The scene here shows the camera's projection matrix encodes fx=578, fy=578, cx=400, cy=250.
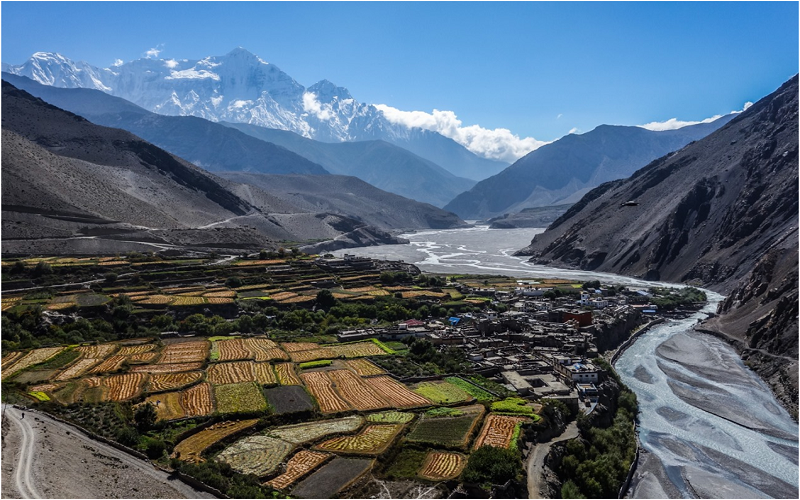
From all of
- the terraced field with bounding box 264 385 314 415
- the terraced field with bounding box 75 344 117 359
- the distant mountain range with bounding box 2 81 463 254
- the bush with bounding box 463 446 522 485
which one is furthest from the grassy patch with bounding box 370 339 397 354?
the distant mountain range with bounding box 2 81 463 254

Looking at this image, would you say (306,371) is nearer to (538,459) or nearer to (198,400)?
(198,400)

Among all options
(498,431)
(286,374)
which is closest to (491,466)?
(498,431)

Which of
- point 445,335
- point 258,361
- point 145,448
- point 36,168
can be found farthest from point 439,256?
point 145,448

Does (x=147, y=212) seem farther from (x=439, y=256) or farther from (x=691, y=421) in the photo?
(x=691, y=421)

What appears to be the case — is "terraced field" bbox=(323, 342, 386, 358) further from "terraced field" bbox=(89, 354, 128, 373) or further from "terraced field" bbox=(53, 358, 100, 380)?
"terraced field" bbox=(53, 358, 100, 380)

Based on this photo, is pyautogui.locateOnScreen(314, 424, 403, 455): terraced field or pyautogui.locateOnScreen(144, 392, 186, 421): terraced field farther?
pyautogui.locateOnScreen(144, 392, 186, 421): terraced field
